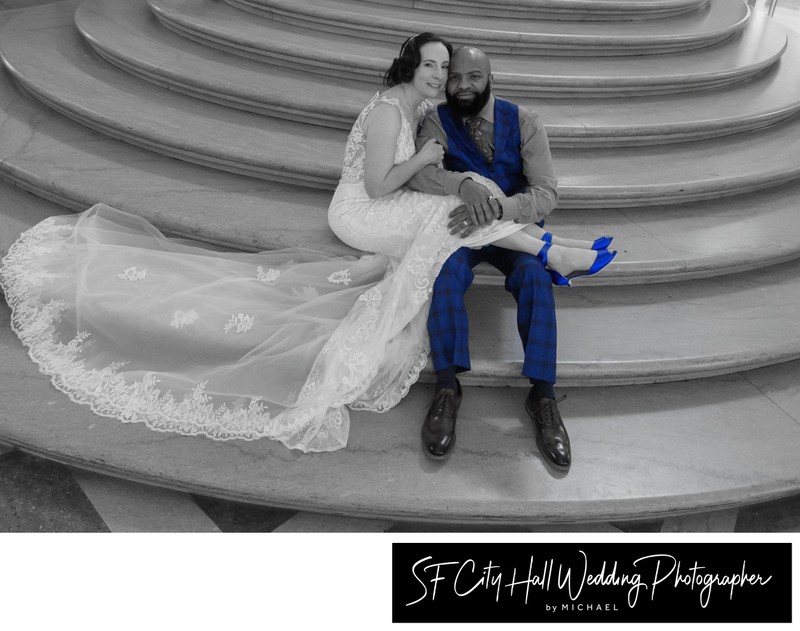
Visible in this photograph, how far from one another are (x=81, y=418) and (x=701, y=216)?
2838 millimetres

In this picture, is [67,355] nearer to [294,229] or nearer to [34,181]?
[294,229]

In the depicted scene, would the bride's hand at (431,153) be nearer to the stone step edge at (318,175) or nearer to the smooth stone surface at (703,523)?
the stone step edge at (318,175)

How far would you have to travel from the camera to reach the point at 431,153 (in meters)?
2.65

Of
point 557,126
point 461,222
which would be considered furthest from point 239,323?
point 557,126

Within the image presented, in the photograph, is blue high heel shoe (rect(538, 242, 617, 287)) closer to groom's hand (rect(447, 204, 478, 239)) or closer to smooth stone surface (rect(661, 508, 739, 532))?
groom's hand (rect(447, 204, 478, 239))

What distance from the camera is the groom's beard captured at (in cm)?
262

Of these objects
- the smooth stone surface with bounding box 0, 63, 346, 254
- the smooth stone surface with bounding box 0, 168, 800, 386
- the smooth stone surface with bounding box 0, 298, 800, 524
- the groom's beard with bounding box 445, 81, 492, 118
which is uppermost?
the groom's beard with bounding box 445, 81, 492, 118

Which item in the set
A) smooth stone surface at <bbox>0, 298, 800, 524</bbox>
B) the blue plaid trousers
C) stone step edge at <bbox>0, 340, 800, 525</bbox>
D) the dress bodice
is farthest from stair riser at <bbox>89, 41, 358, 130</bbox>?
stone step edge at <bbox>0, 340, 800, 525</bbox>

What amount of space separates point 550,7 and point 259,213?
106 inches

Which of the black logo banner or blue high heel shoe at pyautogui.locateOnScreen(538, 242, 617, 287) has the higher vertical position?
blue high heel shoe at pyautogui.locateOnScreen(538, 242, 617, 287)

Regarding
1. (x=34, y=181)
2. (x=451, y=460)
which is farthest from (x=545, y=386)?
(x=34, y=181)

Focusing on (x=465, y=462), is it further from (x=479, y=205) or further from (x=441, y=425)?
(x=479, y=205)

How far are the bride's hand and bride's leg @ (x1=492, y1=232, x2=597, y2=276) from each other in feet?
1.28

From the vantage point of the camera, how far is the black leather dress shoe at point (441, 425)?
90.1 inches
